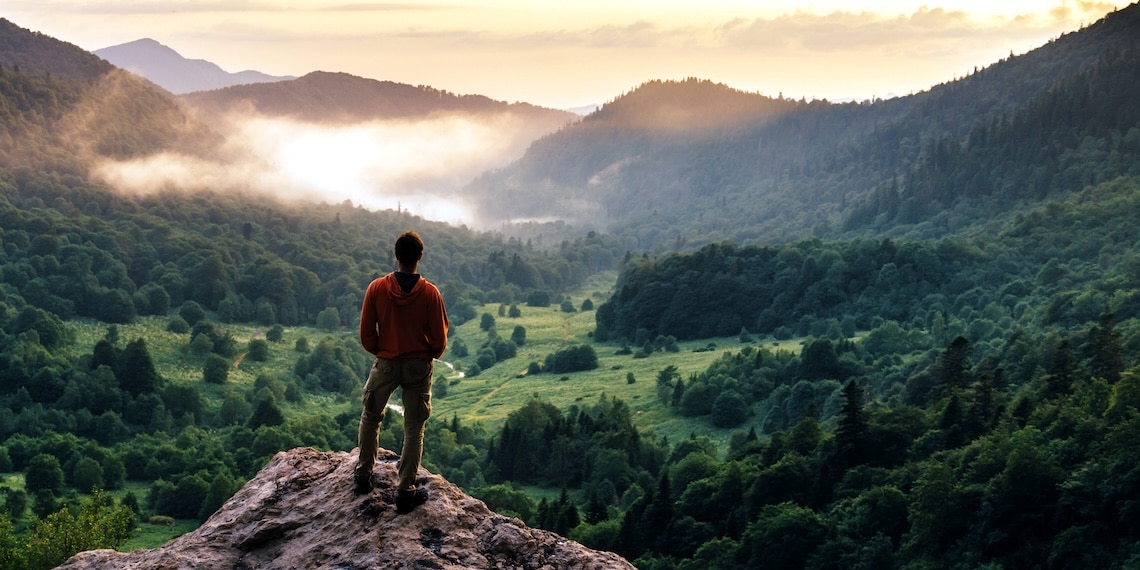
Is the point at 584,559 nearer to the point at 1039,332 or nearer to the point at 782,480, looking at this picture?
the point at 782,480

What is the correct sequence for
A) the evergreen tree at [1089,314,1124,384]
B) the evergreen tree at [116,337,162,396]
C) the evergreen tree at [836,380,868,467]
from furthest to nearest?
the evergreen tree at [116,337,162,396] < the evergreen tree at [1089,314,1124,384] < the evergreen tree at [836,380,868,467]

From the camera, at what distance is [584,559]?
66.1 feet

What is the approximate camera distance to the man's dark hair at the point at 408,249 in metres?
20.1

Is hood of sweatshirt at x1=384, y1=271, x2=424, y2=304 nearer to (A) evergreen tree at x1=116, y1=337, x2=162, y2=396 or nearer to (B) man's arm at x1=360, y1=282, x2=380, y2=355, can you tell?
(B) man's arm at x1=360, y1=282, x2=380, y2=355

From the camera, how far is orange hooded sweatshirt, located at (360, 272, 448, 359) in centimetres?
2025

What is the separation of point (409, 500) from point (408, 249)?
171 inches

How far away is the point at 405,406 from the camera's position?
20672 millimetres

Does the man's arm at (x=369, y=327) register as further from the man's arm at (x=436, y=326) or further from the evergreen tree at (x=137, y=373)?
the evergreen tree at (x=137, y=373)

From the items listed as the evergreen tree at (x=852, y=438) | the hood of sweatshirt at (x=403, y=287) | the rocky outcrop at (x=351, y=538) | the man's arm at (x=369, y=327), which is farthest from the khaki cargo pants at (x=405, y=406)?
the evergreen tree at (x=852, y=438)

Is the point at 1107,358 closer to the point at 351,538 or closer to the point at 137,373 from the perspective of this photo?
the point at 351,538

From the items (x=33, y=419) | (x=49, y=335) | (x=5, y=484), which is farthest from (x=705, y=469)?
(x=49, y=335)

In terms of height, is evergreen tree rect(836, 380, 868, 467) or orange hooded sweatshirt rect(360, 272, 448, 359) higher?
orange hooded sweatshirt rect(360, 272, 448, 359)

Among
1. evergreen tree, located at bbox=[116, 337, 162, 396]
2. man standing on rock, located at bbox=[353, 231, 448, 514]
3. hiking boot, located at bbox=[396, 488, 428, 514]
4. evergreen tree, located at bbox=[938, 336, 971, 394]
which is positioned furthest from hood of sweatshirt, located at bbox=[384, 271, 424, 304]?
evergreen tree, located at bbox=[116, 337, 162, 396]

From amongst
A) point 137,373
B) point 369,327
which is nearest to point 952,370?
point 369,327
